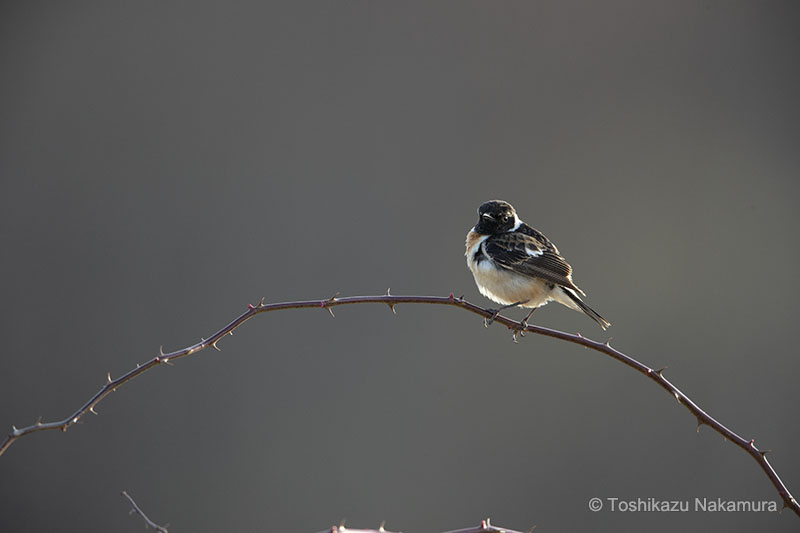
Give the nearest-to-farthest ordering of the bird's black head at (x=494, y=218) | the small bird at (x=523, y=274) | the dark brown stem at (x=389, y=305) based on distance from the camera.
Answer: the dark brown stem at (x=389, y=305) < the small bird at (x=523, y=274) < the bird's black head at (x=494, y=218)

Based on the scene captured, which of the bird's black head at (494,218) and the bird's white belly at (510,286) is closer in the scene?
the bird's white belly at (510,286)

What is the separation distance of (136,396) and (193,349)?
16.1 ft

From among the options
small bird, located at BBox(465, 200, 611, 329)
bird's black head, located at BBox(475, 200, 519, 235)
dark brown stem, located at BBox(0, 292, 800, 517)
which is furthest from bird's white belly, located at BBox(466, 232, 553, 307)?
dark brown stem, located at BBox(0, 292, 800, 517)

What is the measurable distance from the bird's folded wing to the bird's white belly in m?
0.04

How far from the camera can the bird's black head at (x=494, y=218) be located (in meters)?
3.81

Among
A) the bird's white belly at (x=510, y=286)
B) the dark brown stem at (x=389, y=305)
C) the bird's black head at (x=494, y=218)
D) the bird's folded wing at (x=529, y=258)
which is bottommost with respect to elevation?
the dark brown stem at (x=389, y=305)

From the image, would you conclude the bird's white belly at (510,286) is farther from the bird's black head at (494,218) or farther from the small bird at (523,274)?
the bird's black head at (494,218)

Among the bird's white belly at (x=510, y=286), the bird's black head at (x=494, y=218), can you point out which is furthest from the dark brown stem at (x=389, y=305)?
the bird's black head at (x=494, y=218)

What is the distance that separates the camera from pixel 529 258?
355cm

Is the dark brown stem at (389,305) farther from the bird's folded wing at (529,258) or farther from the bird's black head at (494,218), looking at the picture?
the bird's black head at (494,218)

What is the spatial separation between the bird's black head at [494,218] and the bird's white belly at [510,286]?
312 millimetres

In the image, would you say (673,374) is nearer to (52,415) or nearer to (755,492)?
(755,492)

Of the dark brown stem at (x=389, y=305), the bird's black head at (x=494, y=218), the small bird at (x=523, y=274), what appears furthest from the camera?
the bird's black head at (x=494, y=218)

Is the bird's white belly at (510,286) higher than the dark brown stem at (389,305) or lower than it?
higher
